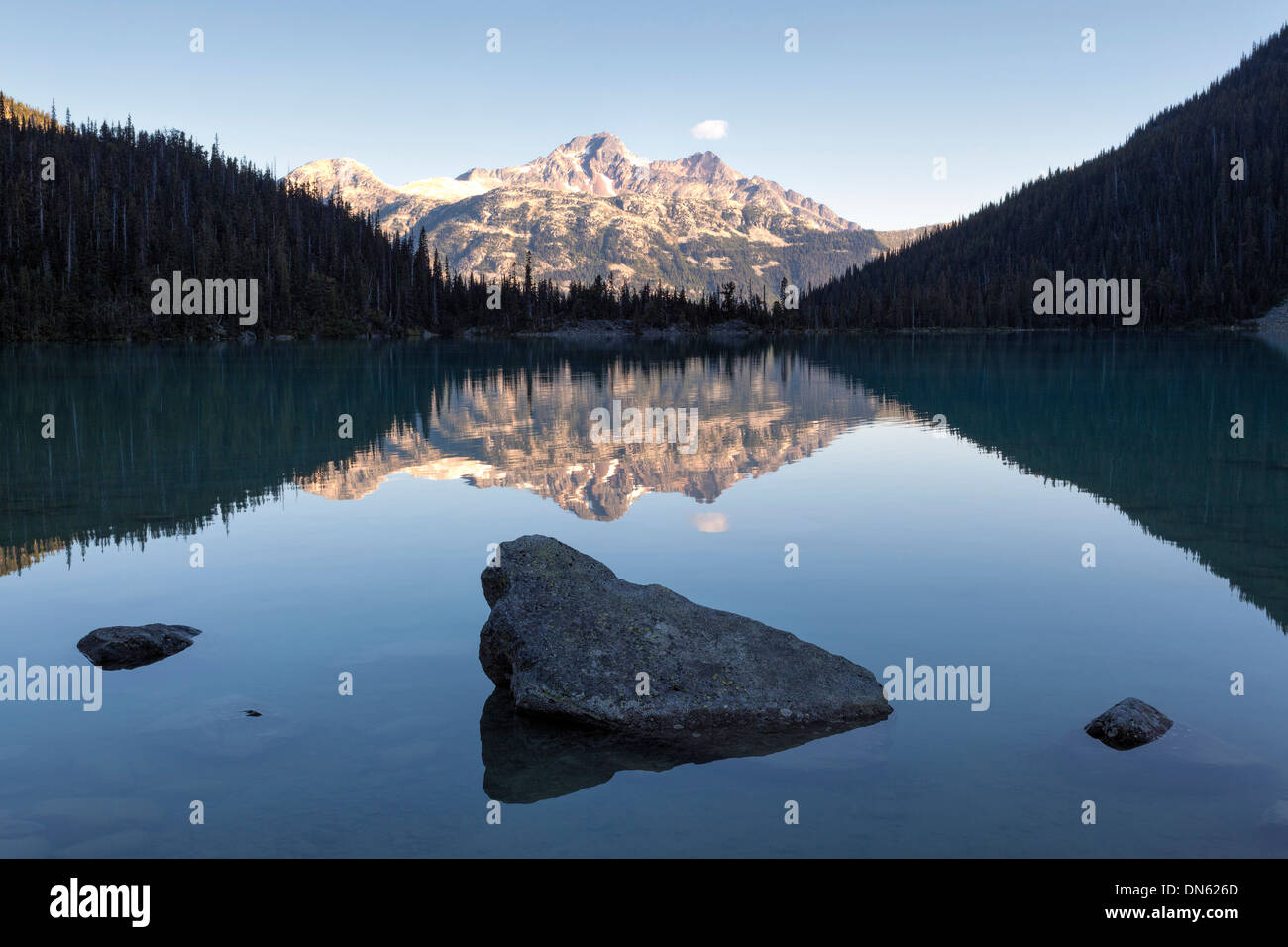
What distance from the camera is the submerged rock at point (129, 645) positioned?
14414 mm

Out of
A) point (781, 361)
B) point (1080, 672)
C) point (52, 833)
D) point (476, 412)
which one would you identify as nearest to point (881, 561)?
point (1080, 672)

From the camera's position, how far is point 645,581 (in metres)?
19.2

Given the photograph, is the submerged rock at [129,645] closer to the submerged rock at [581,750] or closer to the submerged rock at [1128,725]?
the submerged rock at [581,750]

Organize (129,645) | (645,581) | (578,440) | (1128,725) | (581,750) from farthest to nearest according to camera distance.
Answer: (578,440) < (645,581) < (129,645) < (581,750) < (1128,725)

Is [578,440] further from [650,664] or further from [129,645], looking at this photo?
[650,664]

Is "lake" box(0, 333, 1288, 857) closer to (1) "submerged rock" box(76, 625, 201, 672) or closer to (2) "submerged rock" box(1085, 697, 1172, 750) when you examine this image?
(2) "submerged rock" box(1085, 697, 1172, 750)

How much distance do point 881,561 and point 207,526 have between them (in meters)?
16.3

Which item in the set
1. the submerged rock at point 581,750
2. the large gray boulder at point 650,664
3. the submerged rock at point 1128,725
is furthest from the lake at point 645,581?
the large gray boulder at point 650,664

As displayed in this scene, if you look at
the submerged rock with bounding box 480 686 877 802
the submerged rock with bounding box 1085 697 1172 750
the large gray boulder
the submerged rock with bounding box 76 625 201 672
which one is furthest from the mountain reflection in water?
the submerged rock with bounding box 480 686 877 802

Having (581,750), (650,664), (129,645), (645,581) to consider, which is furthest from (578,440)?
(581,750)

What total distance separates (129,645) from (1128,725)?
14.0 m

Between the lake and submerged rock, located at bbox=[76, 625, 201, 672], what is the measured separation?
36cm

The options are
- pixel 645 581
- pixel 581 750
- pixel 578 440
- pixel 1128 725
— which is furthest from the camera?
pixel 578 440
